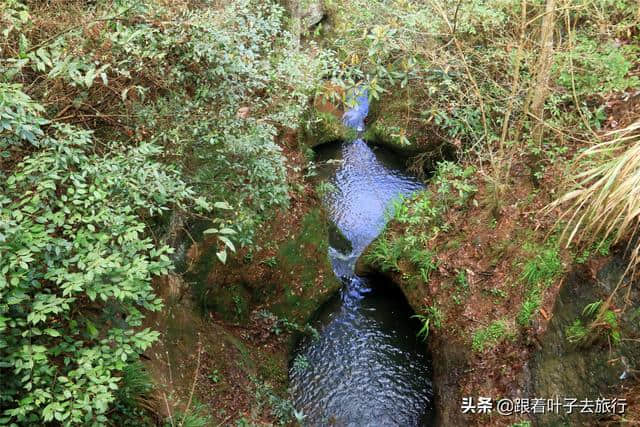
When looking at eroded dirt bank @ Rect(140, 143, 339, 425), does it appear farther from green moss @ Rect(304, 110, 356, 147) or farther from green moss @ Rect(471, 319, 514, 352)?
green moss @ Rect(304, 110, 356, 147)

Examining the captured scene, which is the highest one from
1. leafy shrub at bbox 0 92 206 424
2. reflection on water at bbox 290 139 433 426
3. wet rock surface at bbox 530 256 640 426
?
leafy shrub at bbox 0 92 206 424

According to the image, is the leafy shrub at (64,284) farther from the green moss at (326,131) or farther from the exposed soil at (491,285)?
the green moss at (326,131)

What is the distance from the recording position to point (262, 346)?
7.14m

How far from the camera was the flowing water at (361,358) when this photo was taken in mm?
6887

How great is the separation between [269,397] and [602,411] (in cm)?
428

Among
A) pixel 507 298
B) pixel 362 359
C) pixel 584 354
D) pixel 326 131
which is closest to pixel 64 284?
pixel 584 354

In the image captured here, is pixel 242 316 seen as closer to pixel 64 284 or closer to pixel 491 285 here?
pixel 491 285

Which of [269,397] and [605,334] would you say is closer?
[605,334]

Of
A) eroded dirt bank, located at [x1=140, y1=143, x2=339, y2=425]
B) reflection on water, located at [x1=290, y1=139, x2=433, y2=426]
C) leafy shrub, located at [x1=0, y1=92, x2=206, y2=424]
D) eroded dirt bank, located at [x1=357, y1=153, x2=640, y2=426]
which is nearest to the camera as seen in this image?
leafy shrub, located at [x1=0, y1=92, x2=206, y2=424]

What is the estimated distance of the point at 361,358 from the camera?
25.3 ft

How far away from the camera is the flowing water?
689 centimetres

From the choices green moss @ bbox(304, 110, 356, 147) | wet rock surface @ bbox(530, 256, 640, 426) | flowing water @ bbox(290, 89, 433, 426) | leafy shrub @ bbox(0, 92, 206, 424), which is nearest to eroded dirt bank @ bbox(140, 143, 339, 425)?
flowing water @ bbox(290, 89, 433, 426)

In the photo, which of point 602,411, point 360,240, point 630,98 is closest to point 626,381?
point 602,411

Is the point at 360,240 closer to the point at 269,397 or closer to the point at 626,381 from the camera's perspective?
the point at 269,397
